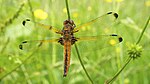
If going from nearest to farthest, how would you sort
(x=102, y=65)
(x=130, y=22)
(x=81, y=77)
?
(x=130, y=22)
(x=81, y=77)
(x=102, y=65)

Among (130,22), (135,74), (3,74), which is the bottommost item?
(135,74)

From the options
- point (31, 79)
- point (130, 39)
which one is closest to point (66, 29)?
point (31, 79)

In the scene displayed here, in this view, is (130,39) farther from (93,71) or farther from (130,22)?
(130,22)

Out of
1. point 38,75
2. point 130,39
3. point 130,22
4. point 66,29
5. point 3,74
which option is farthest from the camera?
point 130,39

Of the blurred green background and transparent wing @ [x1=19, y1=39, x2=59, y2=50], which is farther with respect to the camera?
the blurred green background

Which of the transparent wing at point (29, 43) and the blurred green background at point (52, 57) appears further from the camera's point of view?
the blurred green background at point (52, 57)

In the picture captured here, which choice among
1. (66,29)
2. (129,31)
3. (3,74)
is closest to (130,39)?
(129,31)

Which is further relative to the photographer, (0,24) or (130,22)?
(0,24)

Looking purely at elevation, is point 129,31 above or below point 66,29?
below

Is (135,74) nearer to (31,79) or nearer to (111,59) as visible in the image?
(111,59)
